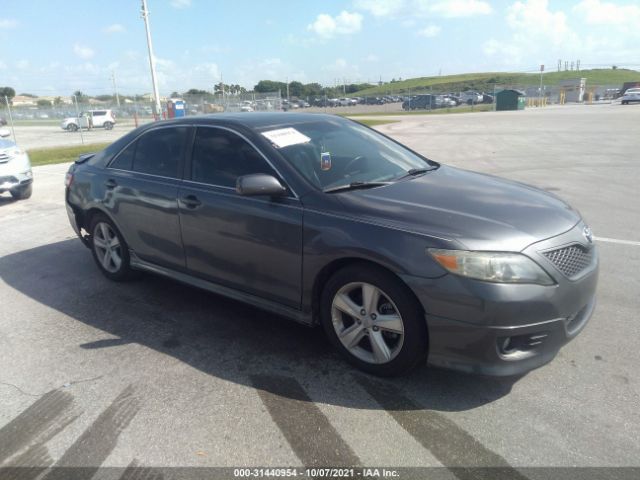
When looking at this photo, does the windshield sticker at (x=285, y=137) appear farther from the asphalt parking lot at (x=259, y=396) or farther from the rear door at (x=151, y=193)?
the asphalt parking lot at (x=259, y=396)

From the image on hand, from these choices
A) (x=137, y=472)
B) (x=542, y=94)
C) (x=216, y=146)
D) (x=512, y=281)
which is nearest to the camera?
(x=137, y=472)

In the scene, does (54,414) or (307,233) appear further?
(307,233)

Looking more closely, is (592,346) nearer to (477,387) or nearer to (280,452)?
(477,387)

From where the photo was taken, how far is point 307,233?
130 inches

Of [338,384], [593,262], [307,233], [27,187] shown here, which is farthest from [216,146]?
[27,187]

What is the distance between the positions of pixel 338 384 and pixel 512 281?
126cm

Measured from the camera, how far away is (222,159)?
13.0ft

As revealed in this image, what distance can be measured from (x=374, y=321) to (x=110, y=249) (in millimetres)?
3169

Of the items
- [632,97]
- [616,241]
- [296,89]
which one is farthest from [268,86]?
[616,241]

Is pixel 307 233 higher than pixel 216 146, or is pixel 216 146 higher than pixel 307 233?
pixel 216 146

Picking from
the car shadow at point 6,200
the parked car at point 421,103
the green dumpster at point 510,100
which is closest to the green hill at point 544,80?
the parked car at point 421,103

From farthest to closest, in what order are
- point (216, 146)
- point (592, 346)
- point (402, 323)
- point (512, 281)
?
point (216, 146)
point (592, 346)
point (402, 323)
point (512, 281)

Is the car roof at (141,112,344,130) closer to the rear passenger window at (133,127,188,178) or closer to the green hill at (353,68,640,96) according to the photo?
the rear passenger window at (133,127,188,178)

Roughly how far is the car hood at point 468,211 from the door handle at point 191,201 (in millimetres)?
1272
